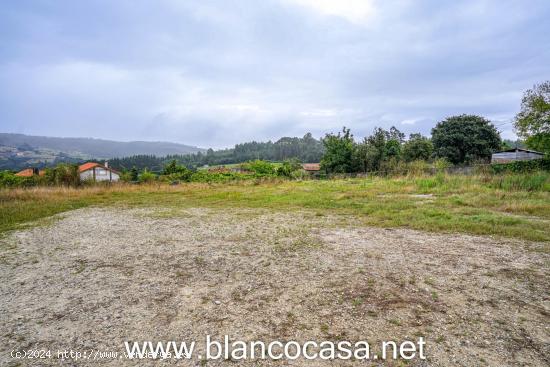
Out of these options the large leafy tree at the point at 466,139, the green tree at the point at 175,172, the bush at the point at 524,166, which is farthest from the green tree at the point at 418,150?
the green tree at the point at 175,172

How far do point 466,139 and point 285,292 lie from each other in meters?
36.6

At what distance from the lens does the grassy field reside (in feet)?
21.0

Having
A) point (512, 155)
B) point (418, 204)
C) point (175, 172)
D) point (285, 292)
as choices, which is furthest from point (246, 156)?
point (285, 292)

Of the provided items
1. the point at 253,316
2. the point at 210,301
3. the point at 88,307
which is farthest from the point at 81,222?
the point at 253,316

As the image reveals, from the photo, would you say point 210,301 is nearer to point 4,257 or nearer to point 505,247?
point 4,257

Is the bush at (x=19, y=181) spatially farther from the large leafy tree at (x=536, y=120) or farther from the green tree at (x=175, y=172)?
the large leafy tree at (x=536, y=120)

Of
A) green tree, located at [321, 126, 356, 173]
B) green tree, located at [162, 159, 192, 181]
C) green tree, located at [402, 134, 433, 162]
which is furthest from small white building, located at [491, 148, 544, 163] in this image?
green tree, located at [162, 159, 192, 181]

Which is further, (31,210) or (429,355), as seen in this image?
(31,210)

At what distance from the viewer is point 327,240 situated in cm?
540

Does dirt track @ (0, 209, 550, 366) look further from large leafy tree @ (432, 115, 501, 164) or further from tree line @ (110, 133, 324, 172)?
tree line @ (110, 133, 324, 172)

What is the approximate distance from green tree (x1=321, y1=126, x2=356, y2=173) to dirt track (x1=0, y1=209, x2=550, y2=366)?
1013 inches

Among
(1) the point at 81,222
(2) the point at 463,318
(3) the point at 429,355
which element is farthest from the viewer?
(1) the point at 81,222

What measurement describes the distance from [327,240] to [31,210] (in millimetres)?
10301

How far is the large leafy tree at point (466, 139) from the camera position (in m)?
32.0
